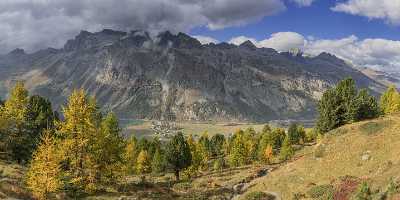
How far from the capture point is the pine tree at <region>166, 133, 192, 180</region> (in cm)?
9106

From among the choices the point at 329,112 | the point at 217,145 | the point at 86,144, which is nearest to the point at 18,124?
the point at 86,144

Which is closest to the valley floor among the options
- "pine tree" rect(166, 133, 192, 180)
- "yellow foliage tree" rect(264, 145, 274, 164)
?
"pine tree" rect(166, 133, 192, 180)

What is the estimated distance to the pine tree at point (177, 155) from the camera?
91.1 m

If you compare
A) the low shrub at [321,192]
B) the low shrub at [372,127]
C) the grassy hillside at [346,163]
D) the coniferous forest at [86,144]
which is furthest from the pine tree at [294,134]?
the low shrub at [321,192]

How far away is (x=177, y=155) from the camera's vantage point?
3590 inches

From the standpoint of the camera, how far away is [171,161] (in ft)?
299

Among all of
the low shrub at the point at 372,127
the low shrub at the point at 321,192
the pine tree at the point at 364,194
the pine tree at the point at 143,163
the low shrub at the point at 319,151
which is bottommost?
the pine tree at the point at 143,163

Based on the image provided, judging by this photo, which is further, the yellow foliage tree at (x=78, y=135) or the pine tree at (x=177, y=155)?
the pine tree at (x=177, y=155)

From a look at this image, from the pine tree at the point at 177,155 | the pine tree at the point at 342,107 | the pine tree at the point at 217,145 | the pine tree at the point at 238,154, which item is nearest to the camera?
the pine tree at the point at 342,107

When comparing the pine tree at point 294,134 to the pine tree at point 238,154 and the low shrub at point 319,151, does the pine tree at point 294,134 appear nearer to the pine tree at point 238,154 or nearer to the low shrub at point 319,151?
the pine tree at point 238,154

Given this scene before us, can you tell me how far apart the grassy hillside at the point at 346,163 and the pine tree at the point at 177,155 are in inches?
1154

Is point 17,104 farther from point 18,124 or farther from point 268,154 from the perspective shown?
point 268,154

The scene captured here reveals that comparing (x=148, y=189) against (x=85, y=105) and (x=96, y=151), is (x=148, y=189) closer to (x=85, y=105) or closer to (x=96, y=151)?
(x=96, y=151)

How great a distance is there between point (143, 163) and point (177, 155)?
32155 mm
